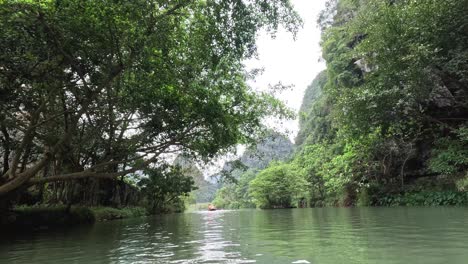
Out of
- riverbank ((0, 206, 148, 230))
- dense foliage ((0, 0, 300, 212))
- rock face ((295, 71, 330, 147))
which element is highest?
rock face ((295, 71, 330, 147))

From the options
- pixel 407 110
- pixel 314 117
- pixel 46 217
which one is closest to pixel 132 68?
pixel 46 217

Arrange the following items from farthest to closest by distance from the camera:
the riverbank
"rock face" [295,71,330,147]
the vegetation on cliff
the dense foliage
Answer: "rock face" [295,71,330,147] < the vegetation on cliff < the riverbank < the dense foliage

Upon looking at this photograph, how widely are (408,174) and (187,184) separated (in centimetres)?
2053

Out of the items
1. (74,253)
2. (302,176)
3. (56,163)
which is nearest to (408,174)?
(302,176)

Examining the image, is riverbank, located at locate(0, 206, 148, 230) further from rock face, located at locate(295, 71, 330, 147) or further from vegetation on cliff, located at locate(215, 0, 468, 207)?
rock face, located at locate(295, 71, 330, 147)

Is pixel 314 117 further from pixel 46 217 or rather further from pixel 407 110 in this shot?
pixel 46 217

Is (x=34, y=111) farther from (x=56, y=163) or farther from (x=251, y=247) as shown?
(x=251, y=247)

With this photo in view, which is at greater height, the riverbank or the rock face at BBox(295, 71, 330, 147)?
the rock face at BBox(295, 71, 330, 147)

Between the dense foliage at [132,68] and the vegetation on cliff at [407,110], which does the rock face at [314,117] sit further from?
the dense foliage at [132,68]

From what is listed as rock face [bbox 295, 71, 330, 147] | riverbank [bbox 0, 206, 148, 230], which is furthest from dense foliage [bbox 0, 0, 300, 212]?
rock face [bbox 295, 71, 330, 147]

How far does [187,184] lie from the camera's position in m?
37.5

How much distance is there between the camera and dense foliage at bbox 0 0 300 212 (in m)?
8.04

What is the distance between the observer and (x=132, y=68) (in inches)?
403

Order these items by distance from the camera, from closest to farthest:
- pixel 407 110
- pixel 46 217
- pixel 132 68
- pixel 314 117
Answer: pixel 132 68, pixel 46 217, pixel 407 110, pixel 314 117
